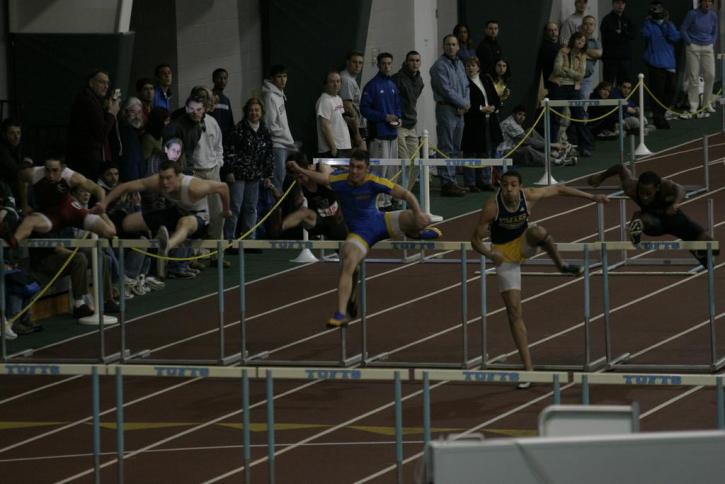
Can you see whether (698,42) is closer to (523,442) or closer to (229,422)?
(229,422)

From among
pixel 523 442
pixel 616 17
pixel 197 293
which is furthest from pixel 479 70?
pixel 523 442

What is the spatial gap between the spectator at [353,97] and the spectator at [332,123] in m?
0.40

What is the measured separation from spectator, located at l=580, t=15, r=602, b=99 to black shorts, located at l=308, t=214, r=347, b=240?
1103 cm

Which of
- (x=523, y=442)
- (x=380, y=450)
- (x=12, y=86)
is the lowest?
(x=380, y=450)

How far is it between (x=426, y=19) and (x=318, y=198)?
36.3ft

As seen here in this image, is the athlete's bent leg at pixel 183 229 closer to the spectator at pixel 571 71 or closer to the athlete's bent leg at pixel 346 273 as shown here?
the athlete's bent leg at pixel 346 273

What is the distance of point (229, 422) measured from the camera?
13.0m

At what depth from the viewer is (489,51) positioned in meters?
25.7

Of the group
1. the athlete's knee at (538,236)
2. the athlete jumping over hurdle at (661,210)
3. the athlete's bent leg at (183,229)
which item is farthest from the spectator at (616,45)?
the athlete's knee at (538,236)

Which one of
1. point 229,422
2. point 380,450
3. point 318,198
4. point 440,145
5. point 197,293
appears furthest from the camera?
point 440,145

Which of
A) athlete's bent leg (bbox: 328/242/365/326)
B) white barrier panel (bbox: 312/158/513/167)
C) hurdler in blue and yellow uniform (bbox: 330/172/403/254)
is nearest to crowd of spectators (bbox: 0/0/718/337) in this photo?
white barrier panel (bbox: 312/158/513/167)

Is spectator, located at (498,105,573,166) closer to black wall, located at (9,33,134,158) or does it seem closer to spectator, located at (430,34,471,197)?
spectator, located at (430,34,471,197)

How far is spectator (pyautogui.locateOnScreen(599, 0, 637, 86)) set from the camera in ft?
94.5

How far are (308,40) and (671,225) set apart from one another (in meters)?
10.7
